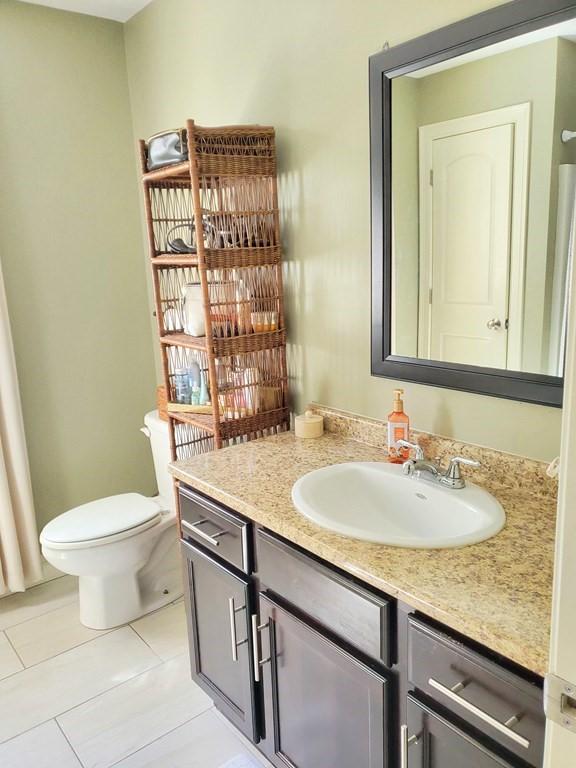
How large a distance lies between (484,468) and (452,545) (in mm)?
404

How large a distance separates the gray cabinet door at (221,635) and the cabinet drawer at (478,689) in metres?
0.58

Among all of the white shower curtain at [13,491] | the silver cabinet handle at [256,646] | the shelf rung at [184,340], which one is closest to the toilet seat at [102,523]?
the white shower curtain at [13,491]

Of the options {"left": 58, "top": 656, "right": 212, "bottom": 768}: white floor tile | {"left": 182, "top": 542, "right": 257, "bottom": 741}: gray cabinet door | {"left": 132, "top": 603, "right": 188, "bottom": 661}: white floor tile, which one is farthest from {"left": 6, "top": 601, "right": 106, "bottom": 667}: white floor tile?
{"left": 182, "top": 542, "right": 257, "bottom": 741}: gray cabinet door

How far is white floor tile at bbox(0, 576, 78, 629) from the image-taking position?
2.53 meters

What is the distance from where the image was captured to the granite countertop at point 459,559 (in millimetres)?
965

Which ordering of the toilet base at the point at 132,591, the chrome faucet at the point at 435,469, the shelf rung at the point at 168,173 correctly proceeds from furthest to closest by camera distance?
1. the toilet base at the point at 132,591
2. the shelf rung at the point at 168,173
3. the chrome faucet at the point at 435,469

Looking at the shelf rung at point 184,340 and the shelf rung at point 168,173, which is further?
the shelf rung at point 184,340

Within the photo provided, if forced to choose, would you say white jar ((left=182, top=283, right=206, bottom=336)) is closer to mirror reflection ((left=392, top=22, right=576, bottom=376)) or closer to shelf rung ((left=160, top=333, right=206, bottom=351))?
shelf rung ((left=160, top=333, right=206, bottom=351))

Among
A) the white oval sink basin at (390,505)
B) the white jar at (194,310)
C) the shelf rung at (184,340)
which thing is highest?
the white jar at (194,310)

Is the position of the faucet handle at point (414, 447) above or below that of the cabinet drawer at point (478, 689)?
above

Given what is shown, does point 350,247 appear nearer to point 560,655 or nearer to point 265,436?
point 265,436

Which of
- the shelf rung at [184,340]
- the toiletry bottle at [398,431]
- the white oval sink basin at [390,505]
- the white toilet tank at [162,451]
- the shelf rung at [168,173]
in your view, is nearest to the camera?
the white oval sink basin at [390,505]

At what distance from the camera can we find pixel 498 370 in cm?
148

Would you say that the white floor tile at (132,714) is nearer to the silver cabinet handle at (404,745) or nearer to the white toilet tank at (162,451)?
the white toilet tank at (162,451)
